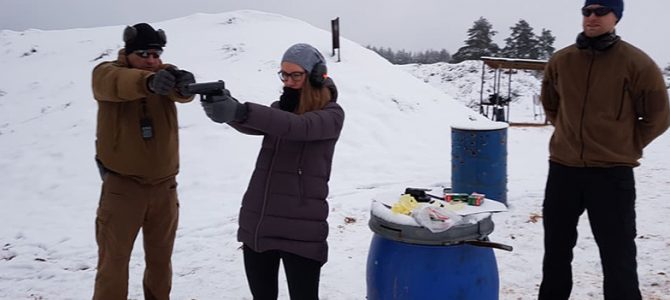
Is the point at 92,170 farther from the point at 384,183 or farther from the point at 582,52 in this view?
the point at 582,52

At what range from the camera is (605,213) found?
122 inches

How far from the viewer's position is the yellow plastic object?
2609 millimetres

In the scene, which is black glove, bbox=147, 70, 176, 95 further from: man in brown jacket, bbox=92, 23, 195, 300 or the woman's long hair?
the woman's long hair

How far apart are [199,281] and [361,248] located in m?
1.59

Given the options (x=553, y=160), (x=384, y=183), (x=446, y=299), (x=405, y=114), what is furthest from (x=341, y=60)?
(x=446, y=299)

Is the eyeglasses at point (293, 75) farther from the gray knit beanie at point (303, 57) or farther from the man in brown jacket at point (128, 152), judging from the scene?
the man in brown jacket at point (128, 152)

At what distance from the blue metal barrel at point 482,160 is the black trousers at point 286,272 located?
376cm

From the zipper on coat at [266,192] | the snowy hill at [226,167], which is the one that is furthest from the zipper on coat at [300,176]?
the snowy hill at [226,167]

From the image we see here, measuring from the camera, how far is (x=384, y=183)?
7.96m

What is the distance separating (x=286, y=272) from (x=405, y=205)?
2.33ft

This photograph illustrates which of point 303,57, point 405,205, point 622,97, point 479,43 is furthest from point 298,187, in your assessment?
point 479,43

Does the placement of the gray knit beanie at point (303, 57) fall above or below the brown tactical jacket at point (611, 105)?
above

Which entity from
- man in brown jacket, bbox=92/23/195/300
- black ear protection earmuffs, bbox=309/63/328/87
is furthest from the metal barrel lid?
man in brown jacket, bbox=92/23/195/300

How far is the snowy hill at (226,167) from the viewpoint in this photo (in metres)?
4.58
